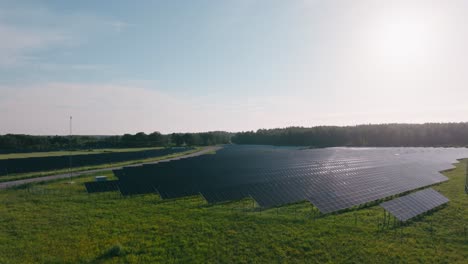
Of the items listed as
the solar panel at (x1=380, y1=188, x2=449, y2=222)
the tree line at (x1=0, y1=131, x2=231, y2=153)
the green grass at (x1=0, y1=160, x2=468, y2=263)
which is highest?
the tree line at (x1=0, y1=131, x2=231, y2=153)

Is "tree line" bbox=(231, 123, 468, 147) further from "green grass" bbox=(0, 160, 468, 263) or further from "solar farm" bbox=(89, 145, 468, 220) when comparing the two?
"green grass" bbox=(0, 160, 468, 263)

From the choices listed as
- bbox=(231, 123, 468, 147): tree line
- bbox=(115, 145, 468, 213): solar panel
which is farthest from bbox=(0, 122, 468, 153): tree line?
bbox=(115, 145, 468, 213): solar panel

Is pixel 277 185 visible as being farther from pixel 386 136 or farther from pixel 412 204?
pixel 386 136

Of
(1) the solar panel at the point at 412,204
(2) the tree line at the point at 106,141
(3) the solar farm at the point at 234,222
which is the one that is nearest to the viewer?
(3) the solar farm at the point at 234,222

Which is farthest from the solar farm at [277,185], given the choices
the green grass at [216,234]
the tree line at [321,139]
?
the tree line at [321,139]

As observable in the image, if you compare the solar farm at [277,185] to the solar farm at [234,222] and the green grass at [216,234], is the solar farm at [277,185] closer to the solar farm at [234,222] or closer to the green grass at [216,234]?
the solar farm at [234,222]

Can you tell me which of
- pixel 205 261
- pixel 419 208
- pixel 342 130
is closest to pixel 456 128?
pixel 342 130
